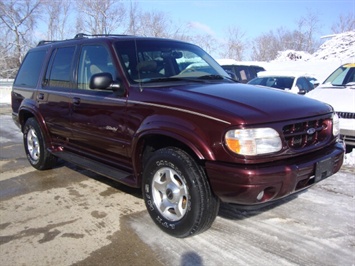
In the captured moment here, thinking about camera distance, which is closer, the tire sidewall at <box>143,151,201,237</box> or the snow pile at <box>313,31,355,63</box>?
the tire sidewall at <box>143,151,201,237</box>

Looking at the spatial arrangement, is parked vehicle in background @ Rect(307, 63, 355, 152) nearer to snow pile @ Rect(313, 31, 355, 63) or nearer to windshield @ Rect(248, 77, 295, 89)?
windshield @ Rect(248, 77, 295, 89)

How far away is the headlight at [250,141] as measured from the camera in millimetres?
2824

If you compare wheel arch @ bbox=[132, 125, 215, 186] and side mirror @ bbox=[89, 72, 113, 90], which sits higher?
side mirror @ bbox=[89, 72, 113, 90]

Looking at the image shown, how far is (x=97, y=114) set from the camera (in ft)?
13.2

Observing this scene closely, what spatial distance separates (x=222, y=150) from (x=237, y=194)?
1.20ft

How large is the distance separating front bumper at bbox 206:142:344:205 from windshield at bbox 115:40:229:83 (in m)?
1.40

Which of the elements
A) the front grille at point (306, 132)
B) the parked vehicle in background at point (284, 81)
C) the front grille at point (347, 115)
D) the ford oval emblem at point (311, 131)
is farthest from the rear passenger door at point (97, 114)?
the parked vehicle in background at point (284, 81)

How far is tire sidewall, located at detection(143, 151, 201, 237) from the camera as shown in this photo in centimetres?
305

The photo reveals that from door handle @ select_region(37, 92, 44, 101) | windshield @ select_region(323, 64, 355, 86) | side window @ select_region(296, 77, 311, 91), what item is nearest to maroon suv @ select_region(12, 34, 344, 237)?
door handle @ select_region(37, 92, 44, 101)

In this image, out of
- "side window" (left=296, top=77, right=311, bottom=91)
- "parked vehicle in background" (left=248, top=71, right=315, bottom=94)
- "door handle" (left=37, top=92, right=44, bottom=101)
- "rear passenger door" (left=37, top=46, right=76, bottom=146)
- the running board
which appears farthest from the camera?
"side window" (left=296, top=77, right=311, bottom=91)

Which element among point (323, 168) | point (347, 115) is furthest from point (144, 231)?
point (347, 115)

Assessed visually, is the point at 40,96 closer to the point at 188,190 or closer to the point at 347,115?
the point at 188,190

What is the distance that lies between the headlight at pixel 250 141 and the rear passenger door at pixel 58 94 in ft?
8.20

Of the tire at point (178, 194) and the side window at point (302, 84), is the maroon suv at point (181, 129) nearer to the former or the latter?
the tire at point (178, 194)
